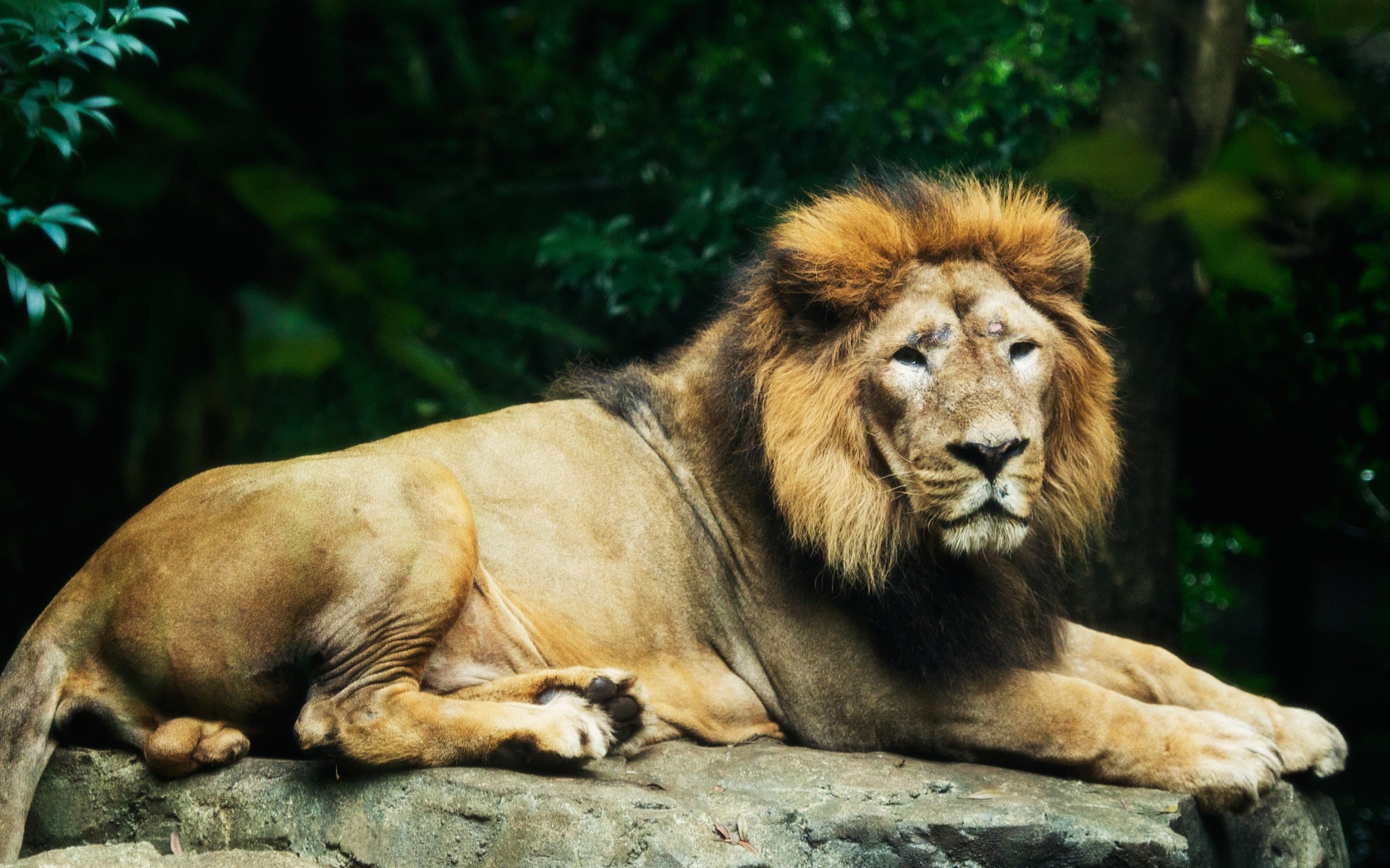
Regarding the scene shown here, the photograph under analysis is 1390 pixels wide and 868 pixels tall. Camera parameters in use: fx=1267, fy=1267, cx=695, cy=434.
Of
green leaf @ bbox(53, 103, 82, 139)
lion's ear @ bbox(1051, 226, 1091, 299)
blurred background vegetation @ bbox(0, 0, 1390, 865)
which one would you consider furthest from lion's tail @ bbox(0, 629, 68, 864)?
lion's ear @ bbox(1051, 226, 1091, 299)

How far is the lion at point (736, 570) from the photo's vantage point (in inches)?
129

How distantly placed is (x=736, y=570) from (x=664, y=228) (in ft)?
8.73

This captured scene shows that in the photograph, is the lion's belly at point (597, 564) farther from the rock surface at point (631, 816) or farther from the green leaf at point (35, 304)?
the green leaf at point (35, 304)

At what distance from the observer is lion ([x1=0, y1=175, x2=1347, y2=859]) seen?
327 cm

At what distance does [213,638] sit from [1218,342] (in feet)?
18.7

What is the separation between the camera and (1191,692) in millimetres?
4020

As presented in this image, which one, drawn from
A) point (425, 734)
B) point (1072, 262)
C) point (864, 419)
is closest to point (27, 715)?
point (425, 734)

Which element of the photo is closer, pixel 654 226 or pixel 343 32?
pixel 343 32

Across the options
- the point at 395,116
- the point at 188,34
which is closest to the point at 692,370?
the point at 395,116

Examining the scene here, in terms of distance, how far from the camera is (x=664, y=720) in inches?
149

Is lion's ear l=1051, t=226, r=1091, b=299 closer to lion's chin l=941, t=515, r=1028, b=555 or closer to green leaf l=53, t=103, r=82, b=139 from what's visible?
lion's chin l=941, t=515, r=1028, b=555

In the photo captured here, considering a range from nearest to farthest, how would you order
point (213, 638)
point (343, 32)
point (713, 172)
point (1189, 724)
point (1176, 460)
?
1. point (343, 32)
2. point (213, 638)
3. point (1189, 724)
4. point (1176, 460)
5. point (713, 172)

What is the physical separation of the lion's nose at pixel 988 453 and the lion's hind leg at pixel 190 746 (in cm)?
206

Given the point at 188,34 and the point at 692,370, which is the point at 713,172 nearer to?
the point at 692,370
